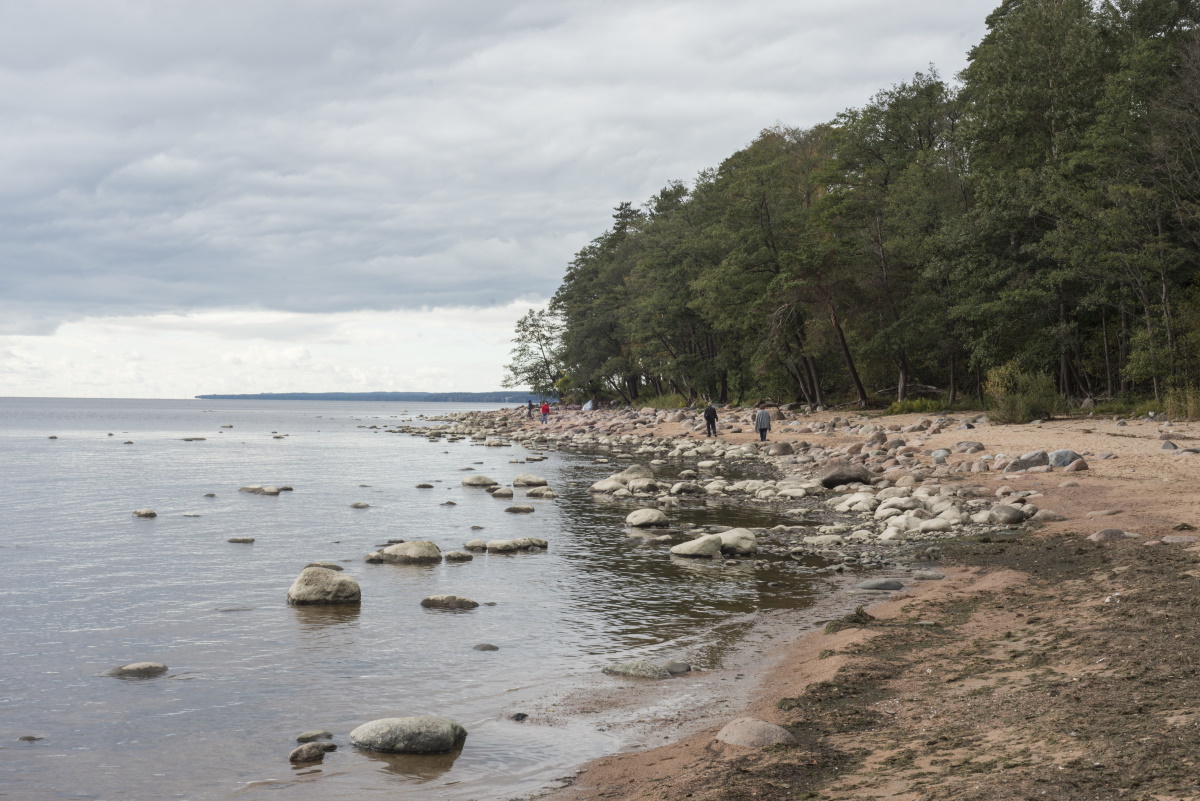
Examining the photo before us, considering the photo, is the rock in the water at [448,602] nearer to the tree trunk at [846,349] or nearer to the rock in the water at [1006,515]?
the rock in the water at [1006,515]

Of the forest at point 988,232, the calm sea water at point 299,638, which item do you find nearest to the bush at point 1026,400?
the forest at point 988,232

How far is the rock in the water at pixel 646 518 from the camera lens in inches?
730

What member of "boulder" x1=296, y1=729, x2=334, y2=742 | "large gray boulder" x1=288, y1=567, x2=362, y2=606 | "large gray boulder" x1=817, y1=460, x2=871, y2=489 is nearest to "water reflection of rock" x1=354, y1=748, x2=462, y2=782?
"boulder" x1=296, y1=729, x2=334, y2=742

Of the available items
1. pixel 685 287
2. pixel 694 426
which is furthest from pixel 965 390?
pixel 685 287

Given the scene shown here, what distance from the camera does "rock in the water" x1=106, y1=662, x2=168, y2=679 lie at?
8862 mm

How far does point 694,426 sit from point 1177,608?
38886 mm

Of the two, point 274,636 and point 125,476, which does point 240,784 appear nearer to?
point 274,636

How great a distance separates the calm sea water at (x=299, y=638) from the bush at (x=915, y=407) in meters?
22.4

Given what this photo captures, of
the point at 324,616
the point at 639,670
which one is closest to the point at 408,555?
the point at 324,616

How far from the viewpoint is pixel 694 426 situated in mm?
46719

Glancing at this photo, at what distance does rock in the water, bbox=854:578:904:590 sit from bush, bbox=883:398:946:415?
28982 millimetres

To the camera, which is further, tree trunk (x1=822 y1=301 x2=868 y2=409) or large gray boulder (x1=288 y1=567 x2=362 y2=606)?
tree trunk (x1=822 y1=301 x2=868 y2=409)

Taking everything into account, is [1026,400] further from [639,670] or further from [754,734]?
[754,734]

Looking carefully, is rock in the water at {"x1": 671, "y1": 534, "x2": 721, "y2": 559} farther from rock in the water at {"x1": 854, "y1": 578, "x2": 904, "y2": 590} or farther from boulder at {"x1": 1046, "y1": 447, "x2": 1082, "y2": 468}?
boulder at {"x1": 1046, "y1": 447, "x2": 1082, "y2": 468}
